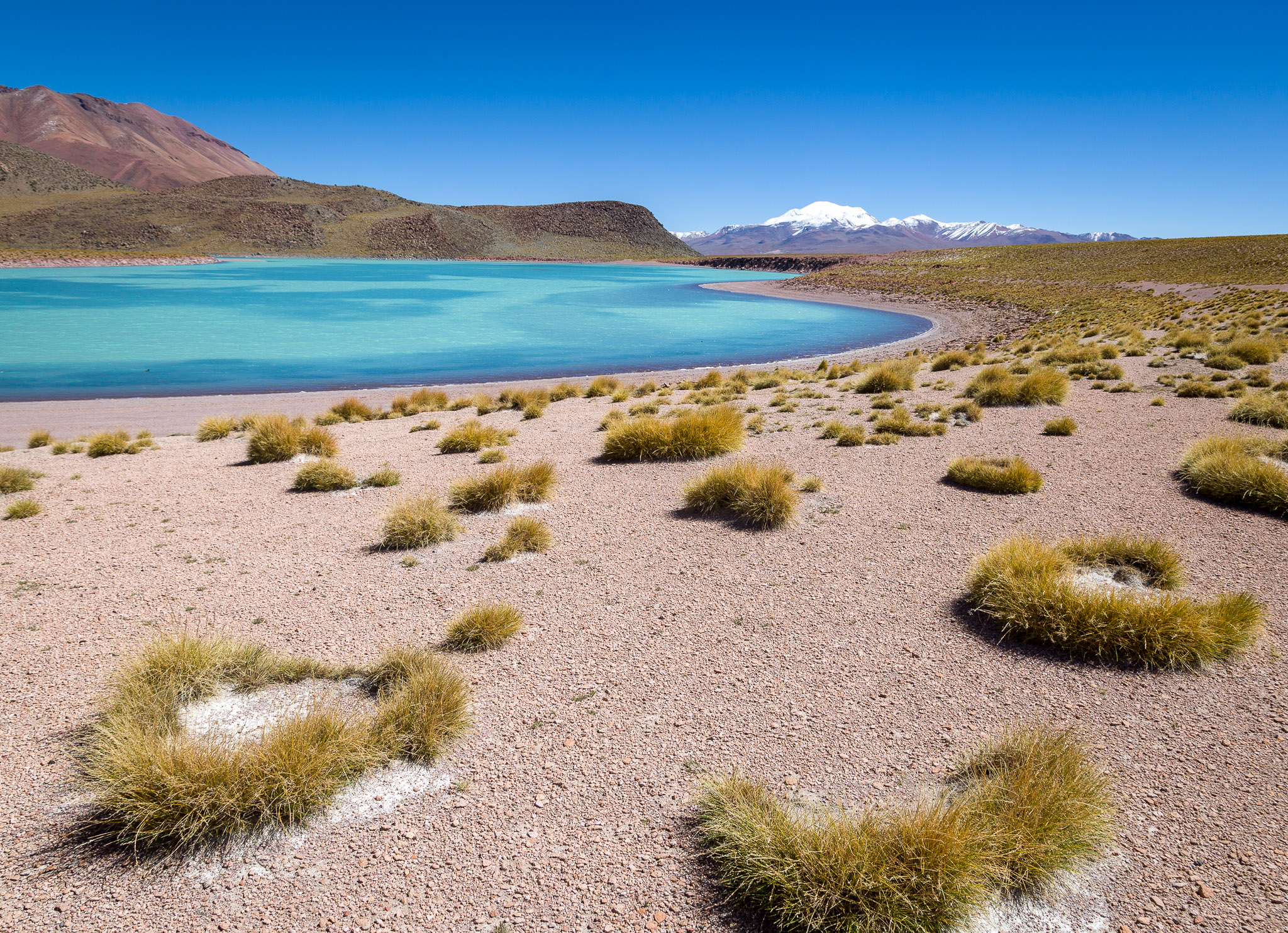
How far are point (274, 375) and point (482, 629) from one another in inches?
898

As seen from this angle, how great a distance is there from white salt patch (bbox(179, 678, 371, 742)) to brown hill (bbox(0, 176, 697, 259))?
148 m

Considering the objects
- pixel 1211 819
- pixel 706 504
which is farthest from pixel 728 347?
pixel 1211 819

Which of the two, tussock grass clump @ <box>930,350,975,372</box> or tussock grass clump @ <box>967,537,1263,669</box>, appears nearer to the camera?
tussock grass clump @ <box>967,537,1263,669</box>

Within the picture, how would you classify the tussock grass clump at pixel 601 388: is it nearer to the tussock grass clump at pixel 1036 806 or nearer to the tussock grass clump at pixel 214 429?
the tussock grass clump at pixel 214 429

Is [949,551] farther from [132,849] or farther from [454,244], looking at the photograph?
[454,244]

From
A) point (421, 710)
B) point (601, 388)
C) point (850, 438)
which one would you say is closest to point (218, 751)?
point (421, 710)

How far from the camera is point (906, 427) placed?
36.1 ft

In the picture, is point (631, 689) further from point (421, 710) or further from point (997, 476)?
point (997, 476)

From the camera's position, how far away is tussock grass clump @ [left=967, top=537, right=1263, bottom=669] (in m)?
4.29

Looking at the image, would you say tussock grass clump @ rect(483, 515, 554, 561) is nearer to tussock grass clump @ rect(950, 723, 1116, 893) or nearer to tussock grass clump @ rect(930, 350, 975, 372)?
tussock grass clump @ rect(950, 723, 1116, 893)

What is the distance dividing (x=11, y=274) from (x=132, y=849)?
104 metres

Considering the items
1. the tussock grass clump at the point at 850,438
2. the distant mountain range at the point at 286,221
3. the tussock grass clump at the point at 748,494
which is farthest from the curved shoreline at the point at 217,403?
the distant mountain range at the point at 286,221

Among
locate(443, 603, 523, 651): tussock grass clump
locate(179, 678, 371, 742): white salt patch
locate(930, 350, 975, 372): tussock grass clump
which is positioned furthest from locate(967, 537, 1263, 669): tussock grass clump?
locate(930, 350, 975, 372): tussock grass clump

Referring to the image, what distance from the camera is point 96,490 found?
868 centimetres
